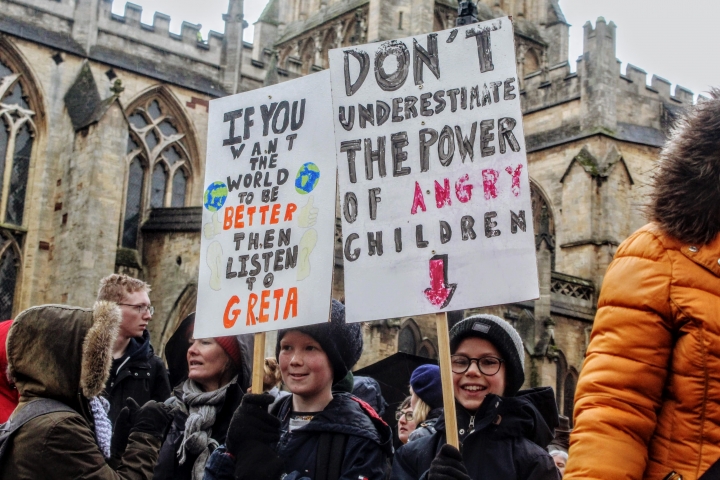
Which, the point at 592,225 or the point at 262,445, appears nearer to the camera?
the point at 262,445

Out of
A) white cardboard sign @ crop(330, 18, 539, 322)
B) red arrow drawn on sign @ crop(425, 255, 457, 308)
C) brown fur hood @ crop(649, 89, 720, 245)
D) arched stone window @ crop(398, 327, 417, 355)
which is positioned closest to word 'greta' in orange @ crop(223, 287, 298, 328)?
white cardboard sign @ crop(330, 18, 539, 322)

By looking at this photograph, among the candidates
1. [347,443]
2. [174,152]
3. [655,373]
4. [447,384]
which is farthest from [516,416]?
[174,152]

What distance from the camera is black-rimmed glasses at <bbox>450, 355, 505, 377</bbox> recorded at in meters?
3.77

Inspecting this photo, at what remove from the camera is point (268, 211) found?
13.3 ft

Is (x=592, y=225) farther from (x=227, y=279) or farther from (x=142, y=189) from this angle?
(x=227, y=279)

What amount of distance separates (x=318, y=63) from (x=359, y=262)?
23061 mm

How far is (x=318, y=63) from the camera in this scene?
26.3 meters

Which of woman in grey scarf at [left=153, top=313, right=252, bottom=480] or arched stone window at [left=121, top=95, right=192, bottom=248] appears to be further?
arched stone window at [left=121, top=95, right=192, bottom=248]

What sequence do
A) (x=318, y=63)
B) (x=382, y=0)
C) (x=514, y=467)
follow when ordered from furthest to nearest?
(x=318, y=63), (x=382, y=0), (x=514, y=467)

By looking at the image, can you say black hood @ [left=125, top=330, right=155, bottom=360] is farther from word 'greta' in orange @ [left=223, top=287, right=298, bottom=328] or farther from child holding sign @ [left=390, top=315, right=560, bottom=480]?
child holding sign @ [left=390, top=315, right=560, bottom=480]

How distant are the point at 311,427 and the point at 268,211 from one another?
95cm

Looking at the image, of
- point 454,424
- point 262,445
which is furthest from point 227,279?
point 454,424

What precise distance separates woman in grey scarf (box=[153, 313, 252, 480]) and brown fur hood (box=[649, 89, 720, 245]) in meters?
2.10

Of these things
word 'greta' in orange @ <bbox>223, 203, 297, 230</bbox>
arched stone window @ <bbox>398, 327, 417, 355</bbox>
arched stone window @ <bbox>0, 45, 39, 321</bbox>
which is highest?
arched stone window @ <bbox>0, 45, 39, 321</bbox>
